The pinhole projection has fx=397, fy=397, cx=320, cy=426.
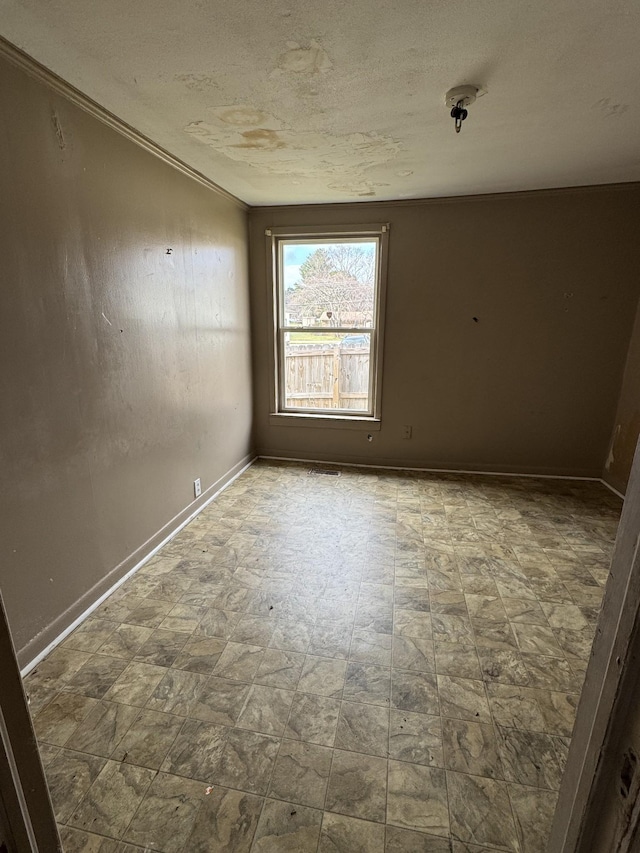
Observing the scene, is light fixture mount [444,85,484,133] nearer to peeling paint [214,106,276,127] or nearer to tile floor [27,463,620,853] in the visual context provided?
peeling paint [214,106,276,127]

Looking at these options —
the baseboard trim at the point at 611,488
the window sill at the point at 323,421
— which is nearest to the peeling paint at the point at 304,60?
the window sill at the point at 323,421

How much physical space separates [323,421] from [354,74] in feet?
8.93

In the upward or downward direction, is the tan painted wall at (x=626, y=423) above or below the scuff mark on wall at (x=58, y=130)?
below

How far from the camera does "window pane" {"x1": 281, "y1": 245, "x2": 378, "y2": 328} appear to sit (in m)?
3.63

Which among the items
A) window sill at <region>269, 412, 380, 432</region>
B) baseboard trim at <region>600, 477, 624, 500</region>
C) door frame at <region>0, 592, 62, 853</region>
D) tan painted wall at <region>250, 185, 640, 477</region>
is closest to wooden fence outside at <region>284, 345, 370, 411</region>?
window sill at <region>269, 412, 380, 432</region>

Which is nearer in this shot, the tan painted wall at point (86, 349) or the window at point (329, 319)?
the tan painted wall at point (86, 349)

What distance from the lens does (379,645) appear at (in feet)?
5.77

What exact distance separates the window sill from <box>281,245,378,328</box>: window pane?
0.88 metres

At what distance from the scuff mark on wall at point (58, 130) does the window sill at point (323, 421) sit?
105 inches

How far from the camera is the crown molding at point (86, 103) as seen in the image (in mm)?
1437

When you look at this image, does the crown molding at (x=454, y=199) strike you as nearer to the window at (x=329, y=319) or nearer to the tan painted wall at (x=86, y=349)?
the window at (x=329, y=319)

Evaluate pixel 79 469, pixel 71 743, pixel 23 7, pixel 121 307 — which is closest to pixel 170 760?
pixel 71 743

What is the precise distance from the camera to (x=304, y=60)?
1507mm

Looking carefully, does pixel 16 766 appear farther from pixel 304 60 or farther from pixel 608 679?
pixel 304 60
